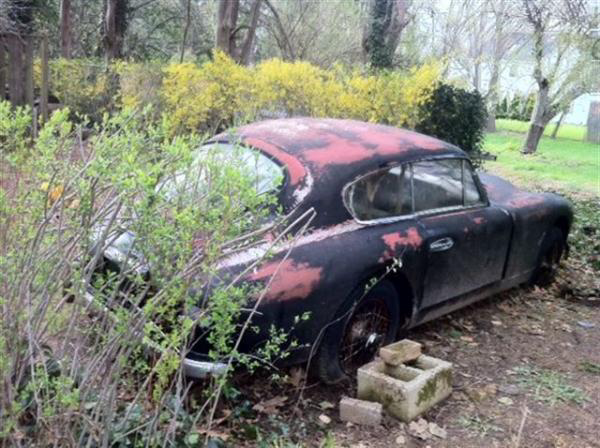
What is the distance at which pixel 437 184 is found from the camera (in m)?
5.30

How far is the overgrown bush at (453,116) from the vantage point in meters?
10.5

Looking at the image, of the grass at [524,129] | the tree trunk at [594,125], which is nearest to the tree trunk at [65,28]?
the tree trunk at [594,125]

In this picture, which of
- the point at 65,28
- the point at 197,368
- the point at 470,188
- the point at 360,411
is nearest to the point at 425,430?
the point at 360,411

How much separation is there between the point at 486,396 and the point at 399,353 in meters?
0.78

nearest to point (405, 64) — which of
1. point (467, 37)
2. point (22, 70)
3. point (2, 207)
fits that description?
point (22, 70)

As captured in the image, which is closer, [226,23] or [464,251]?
[464,251]

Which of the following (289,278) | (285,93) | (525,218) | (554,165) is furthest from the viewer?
(554,165)

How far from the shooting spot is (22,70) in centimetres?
1070

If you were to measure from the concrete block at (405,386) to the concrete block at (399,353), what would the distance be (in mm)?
55

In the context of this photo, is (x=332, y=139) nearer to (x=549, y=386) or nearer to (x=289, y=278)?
(x=289, y=278)

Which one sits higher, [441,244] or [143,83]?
[143,83]

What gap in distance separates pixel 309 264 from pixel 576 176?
13685 mm

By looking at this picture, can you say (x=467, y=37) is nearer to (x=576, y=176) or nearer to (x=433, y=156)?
(x=576, y=176)

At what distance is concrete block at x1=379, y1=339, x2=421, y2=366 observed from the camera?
169 inches
